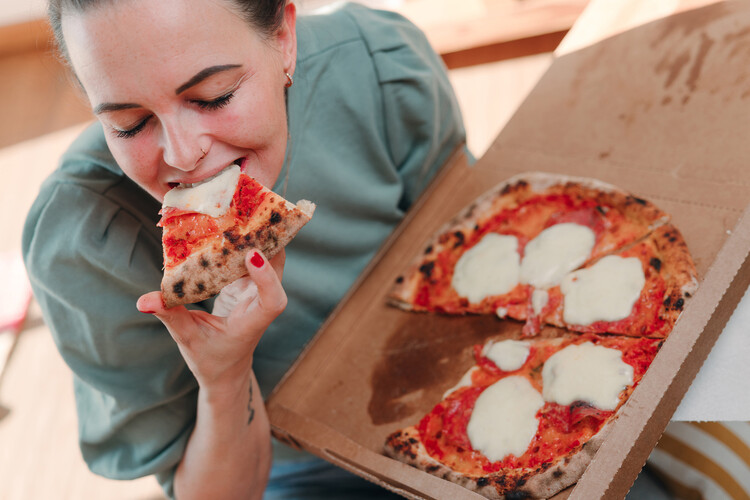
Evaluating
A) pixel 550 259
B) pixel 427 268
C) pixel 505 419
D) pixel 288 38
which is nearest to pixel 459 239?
pixel 427 268

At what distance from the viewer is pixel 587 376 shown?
1214mm

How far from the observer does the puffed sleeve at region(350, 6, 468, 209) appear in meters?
1.75

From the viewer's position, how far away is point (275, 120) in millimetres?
1229

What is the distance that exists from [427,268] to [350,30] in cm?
64

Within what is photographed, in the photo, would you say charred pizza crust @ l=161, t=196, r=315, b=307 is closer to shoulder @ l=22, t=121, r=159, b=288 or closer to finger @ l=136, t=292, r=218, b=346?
finger @ l=136, t=292, r=218, b=346

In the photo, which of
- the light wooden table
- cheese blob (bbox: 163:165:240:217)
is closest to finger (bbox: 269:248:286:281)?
cheese blob (bbox: 163:165:240:217)

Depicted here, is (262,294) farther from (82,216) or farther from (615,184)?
(615,184)

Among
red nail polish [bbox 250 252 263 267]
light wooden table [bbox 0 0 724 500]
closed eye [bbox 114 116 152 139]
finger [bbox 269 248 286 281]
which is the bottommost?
light wooden table [bbox 0 0 724 500]

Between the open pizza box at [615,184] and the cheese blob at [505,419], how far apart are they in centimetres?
10

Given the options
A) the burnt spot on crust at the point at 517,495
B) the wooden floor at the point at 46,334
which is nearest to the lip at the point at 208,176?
the wooden floor at the point at 46,334

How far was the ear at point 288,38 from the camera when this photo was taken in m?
1.30

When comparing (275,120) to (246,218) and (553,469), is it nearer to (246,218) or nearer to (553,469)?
(246,218)

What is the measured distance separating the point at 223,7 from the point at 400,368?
78 cm

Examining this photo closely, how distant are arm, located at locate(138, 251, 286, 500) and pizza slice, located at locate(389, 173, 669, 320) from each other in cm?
42
